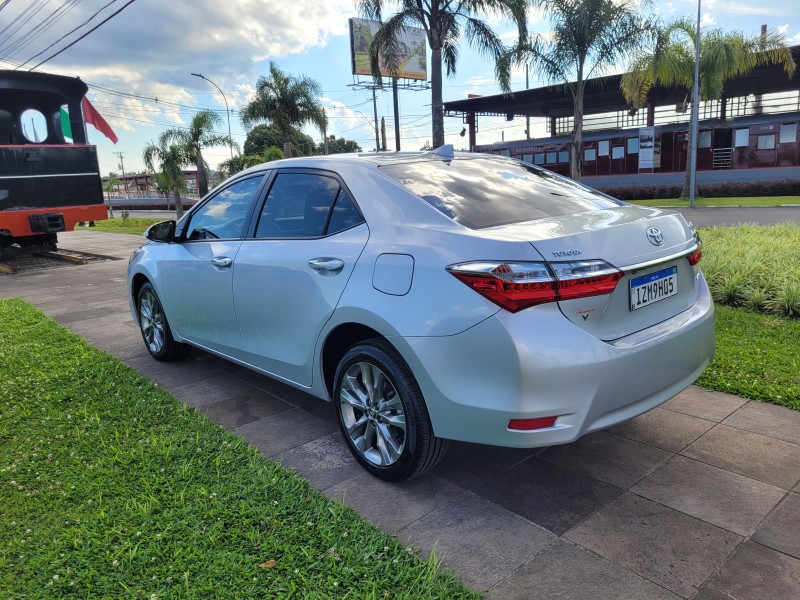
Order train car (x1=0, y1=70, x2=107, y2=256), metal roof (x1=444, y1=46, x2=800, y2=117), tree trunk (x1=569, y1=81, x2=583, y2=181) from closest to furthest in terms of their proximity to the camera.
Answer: train car (x1=0, y1=70, x2=107, y2=256), tree trunk (x1=569, y1=81, x2=583, y2=181), metal roof (x1=444, y1=46, x2=800, y2=117)

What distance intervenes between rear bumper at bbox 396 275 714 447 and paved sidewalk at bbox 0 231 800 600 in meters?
0.43

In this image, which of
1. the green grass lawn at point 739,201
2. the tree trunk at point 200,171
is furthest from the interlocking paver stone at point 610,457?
the tree trunk at point 200,171

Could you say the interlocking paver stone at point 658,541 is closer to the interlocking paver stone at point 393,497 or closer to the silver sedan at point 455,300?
the silver sedan at point 455,300

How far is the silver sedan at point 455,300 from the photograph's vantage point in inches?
94.0

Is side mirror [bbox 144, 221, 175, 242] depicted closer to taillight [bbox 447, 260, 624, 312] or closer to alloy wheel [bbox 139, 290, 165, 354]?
alloy wheel [bbox 139, 290, 165, 354]

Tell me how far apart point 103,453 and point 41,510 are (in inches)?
21.9

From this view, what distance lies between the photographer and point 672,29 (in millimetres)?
22156

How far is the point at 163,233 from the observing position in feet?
15.4

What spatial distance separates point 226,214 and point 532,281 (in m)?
2.57

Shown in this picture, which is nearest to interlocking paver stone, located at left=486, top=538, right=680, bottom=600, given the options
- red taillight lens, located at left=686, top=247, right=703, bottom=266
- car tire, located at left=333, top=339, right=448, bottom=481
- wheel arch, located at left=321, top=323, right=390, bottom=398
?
car tire, located at left=333, top=339, right=448, bottom=481

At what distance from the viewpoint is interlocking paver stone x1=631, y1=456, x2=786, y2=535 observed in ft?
8.50

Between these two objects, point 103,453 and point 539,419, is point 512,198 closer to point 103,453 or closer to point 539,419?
point 539,419

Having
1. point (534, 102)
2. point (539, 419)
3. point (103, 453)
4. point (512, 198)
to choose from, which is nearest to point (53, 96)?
point (103, 453)

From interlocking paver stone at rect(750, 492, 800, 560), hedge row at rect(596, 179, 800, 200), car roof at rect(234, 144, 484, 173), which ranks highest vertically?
car roof at rect(234, 144, 484, 173)
